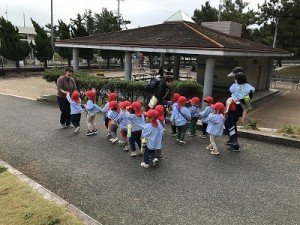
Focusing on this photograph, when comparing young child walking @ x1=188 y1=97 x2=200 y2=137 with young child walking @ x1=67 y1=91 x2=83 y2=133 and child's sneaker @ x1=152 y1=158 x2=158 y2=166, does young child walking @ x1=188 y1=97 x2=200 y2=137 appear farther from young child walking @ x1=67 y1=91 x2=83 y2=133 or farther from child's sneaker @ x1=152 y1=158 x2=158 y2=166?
young child walking @ x1=67 y1=91 x2=83 y2=133

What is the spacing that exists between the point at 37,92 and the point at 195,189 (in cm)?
1239

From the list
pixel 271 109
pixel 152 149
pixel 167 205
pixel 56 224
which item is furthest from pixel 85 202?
pixel 271 109

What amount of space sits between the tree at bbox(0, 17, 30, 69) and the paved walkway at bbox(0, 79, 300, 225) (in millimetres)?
16369

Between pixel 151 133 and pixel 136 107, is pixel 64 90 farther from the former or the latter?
pixel 151 133

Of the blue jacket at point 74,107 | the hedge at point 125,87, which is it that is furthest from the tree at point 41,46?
the blue jacket at point 74,107

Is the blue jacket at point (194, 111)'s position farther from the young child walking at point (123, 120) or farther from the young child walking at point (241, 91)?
the young child walking at point (123, 120)

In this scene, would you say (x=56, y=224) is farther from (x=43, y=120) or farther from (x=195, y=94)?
(x=195, y=94)

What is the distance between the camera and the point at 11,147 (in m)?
6.57

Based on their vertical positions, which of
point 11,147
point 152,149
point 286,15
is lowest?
point 11,147

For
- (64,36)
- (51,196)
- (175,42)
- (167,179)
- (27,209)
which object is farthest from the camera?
(64,36)

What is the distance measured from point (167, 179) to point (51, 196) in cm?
202

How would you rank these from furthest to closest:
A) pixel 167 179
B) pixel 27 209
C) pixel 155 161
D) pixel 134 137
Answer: pixel 134 137, pixel 155 161, pixel 167 179, pixel 27 209

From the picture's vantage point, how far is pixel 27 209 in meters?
3.86

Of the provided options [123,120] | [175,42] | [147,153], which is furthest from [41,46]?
[147,153]
